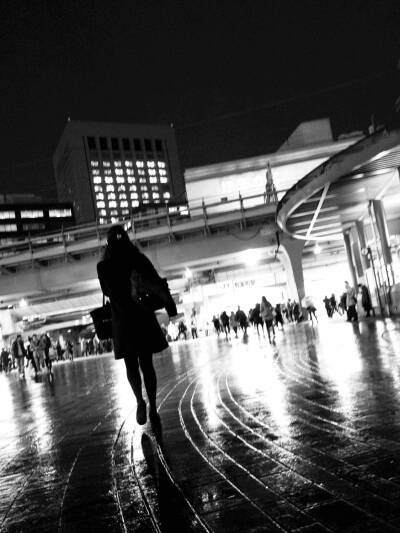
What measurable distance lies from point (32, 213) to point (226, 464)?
162 m

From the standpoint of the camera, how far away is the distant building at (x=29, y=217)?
15438 centimetres

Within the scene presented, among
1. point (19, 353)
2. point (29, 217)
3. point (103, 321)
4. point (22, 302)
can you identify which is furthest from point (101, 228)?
point (29, 217)

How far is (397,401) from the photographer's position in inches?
197

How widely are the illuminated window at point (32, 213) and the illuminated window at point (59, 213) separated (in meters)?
2.72

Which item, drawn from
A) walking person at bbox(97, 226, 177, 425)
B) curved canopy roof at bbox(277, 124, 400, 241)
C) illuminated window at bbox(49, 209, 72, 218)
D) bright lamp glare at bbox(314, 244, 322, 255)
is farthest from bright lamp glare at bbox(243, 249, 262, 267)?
illuminated window at bbox(49, 209, 72, 218)

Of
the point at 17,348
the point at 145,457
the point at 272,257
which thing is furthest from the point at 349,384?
the point at 272,257

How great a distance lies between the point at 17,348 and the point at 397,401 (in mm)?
21979

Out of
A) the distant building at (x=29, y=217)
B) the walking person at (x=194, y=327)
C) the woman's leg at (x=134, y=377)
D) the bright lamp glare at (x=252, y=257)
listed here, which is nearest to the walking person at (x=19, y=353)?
the bright lamp glare at (x=252, y=257)

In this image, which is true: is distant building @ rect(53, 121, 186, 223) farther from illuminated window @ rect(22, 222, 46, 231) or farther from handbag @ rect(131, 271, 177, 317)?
handbag @ rect(131, 271, 177, 317)

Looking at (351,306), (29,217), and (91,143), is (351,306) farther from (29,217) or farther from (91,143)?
(91,143)

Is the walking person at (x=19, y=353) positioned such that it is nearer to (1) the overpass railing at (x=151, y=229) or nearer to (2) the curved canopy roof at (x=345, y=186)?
(1) the overpass railing at (x=151, y=229)

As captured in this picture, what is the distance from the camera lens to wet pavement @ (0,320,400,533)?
2.67m

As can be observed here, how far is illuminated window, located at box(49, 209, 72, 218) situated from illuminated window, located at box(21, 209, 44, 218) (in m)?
2.72

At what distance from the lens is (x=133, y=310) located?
5.42 metres
